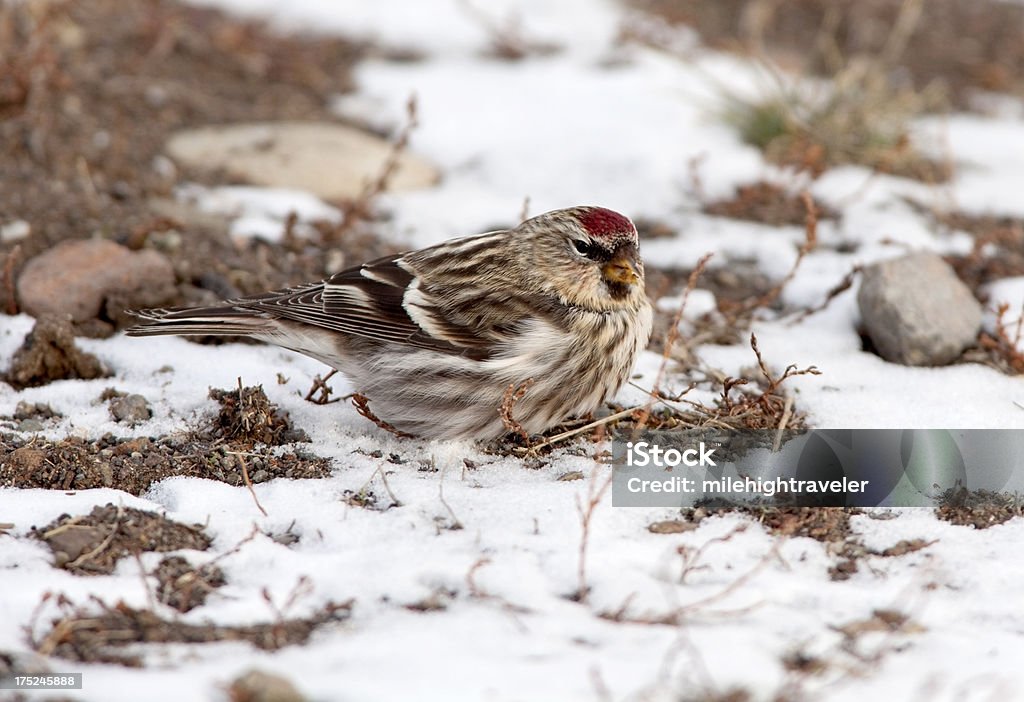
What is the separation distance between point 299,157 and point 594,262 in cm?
236

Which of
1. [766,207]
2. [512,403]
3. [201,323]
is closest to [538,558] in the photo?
[512,403]

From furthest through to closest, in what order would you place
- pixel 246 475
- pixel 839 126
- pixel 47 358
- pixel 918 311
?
1. pixel 839 126
2. pixel 918 311
3. pixel 47 358
4. pixel 246 475

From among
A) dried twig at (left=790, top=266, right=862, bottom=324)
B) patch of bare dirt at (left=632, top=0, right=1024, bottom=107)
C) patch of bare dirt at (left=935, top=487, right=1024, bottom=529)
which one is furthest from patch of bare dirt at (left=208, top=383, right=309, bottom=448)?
patch of bare dirt at (left=632, top=0, right=1024, bottom=107)

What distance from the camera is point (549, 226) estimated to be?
3.68 metres

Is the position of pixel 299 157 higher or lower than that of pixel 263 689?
higher

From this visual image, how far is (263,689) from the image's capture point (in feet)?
7.31

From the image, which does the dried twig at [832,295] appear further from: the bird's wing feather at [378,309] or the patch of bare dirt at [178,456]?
the patch of bare dirt at [178,456]

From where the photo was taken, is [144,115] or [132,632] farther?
[144,115]

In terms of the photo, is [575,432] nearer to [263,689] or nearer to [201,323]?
[201,323]

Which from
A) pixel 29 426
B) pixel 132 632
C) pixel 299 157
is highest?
pixel 299 157

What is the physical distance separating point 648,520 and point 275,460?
1086mm

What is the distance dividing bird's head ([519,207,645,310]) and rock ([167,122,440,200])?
6.17 feet

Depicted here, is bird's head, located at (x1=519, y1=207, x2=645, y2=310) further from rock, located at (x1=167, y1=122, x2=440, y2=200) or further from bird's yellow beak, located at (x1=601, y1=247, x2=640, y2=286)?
rock, located at (x1=167, y1=122, x2=440, y2=200)

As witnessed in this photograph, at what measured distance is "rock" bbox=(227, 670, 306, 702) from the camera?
2.22m
